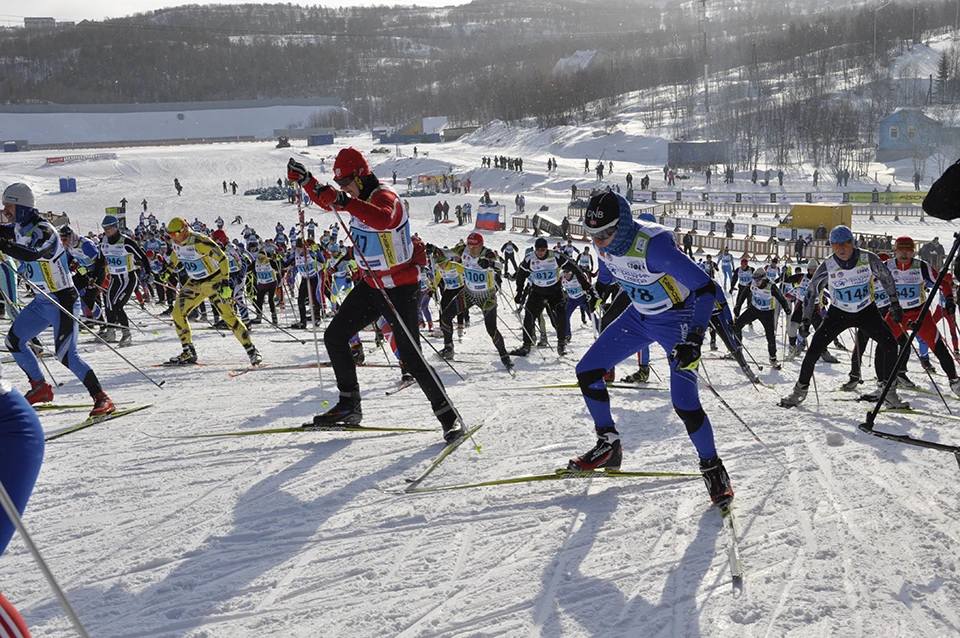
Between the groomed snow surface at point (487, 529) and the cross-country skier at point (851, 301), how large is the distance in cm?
40

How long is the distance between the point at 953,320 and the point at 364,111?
12848 centimetres

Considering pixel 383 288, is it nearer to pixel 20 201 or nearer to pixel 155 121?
pixel 20 201

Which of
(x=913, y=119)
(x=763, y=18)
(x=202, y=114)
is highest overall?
(x=763, y=18)

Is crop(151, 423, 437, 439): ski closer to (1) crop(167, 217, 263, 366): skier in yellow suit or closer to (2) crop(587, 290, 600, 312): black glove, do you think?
(1) crop(167, 217, 263, 366): skier in yellow suit

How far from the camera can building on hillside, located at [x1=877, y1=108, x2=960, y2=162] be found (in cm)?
5939

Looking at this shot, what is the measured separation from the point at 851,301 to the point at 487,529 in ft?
16.1

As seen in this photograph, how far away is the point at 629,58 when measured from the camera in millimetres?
121250

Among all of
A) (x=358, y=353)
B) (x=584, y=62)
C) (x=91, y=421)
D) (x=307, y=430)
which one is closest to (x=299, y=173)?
(x=307, y=430)

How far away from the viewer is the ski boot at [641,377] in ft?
27.8

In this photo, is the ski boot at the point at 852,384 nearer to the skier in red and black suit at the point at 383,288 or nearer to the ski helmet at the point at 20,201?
the skier in red and black suit at the point at 383,288

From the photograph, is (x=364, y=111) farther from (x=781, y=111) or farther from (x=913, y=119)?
(x=913, y=119)

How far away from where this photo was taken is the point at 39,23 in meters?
178

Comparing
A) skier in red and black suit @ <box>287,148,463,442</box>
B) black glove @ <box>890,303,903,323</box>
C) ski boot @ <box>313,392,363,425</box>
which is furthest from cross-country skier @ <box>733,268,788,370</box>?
ski boot @ <box>313,392,363,425</box>

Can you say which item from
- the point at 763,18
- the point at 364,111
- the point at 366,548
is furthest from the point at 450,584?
the point at 763,18
